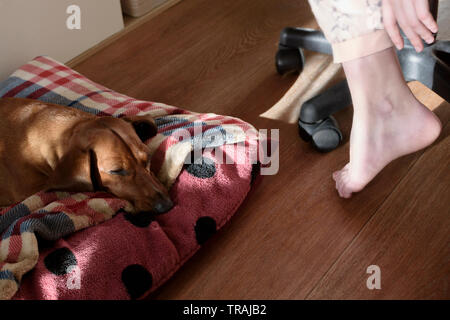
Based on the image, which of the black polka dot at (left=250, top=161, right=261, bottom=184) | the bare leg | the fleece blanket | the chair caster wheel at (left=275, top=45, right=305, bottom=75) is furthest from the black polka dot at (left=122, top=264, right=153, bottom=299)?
the chair caster wheel at (left=275, top=45, right=305, bottom=75)

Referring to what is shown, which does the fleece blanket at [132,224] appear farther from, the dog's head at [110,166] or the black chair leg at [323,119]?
the black chair leg at [323,119]

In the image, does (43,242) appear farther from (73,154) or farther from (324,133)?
(324,133)

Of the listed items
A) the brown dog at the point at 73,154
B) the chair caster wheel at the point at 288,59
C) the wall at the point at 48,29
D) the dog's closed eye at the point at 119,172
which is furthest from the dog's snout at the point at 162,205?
the wall at the point at 48,29

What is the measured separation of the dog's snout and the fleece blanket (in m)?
0.02

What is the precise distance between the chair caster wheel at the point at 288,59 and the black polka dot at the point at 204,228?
0.77 meters

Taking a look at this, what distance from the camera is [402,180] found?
4.36 feet

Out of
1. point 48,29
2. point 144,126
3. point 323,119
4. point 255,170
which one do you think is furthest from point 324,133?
point 48,29

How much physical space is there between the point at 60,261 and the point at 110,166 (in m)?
0.24

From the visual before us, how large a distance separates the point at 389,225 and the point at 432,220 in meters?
0.11

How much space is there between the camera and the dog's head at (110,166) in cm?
117

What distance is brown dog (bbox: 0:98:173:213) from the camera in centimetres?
117

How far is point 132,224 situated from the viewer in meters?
1.17
